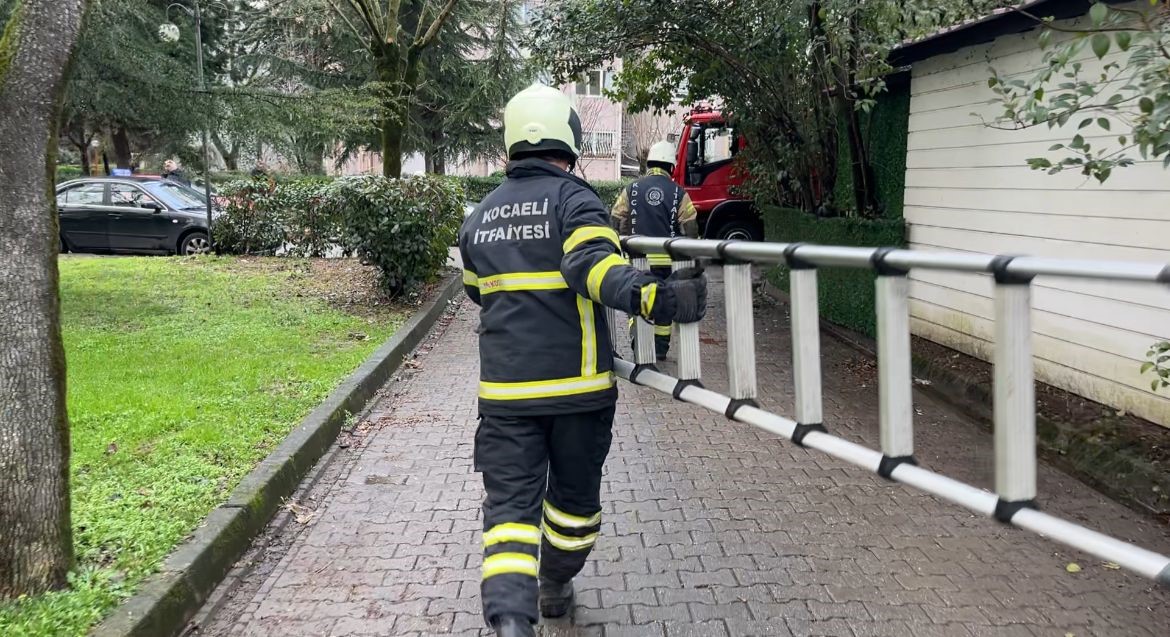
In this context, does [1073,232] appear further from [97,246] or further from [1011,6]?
[97,246]

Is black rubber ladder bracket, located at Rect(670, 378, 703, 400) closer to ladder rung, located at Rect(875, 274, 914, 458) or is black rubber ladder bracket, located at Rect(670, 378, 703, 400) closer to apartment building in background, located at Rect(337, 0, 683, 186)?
ladder rung, located at Rect(875, 274, 914, 458)

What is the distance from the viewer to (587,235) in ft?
9.19

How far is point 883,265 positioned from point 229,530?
10.2ft

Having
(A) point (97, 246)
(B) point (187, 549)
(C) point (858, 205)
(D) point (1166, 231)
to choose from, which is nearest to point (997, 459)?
(B) point (187, 549)

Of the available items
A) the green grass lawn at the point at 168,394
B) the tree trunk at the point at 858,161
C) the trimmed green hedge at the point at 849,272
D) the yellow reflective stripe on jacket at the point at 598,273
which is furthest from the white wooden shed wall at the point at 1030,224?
the green grass lawn at the point at 168,394

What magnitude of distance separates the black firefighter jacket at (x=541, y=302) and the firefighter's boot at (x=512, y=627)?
659 millimetres

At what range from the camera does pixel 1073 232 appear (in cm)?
567

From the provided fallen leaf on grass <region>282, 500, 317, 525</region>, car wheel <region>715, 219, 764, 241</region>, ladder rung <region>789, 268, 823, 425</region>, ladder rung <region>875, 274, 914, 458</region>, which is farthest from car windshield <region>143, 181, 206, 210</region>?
ladder rung <region>875, 274, 914, 458</region>

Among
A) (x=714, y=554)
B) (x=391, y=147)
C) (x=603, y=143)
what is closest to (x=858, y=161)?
(x=714, y=554)

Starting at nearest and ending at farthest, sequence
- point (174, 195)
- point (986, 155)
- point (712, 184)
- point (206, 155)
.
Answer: point (986, 155), point (206, 155), point (712, 184), point (174, 195)

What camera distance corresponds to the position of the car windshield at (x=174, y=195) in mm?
15547

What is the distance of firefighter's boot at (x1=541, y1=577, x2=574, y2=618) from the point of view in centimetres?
339

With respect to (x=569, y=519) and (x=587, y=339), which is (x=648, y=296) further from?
(x=569, y=519)

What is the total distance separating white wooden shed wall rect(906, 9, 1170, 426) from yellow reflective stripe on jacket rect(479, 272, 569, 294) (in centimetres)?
229
